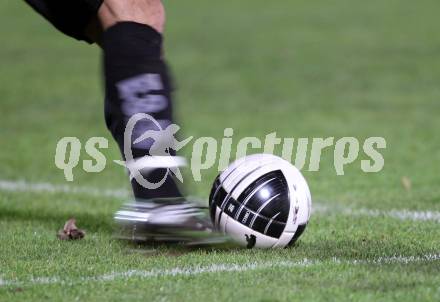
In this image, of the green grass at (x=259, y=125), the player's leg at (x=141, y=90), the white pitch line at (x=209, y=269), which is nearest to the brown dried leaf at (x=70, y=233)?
the green grass at (x=259, y=125)

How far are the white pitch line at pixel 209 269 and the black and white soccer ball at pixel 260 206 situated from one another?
0.89ft

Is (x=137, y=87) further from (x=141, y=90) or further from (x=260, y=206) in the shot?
(x=260, y=206)

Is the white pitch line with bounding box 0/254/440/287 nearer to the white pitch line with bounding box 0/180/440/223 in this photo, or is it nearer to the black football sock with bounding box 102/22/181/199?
the black football sock with bounding box 102/22/181/199

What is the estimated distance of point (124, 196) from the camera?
6.02 m

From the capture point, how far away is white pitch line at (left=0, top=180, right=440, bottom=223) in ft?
16.8

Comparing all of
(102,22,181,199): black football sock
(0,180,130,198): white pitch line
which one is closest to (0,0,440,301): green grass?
(0,180,130,198): white pitch line

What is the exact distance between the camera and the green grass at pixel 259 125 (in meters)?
3.53

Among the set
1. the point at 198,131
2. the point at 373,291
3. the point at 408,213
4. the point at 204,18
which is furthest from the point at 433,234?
the point at 204,18

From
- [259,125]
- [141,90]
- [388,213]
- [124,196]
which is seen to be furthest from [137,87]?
[259,125]

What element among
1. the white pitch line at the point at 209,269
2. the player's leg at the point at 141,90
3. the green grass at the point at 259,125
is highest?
the player's leg at the point at 141,90

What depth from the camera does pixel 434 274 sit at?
3582mm

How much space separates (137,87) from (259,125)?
5063 millimetres

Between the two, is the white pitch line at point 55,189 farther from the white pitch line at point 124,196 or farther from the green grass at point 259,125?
the green grass at point 259,125

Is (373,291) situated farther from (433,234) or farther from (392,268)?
(433,234)
